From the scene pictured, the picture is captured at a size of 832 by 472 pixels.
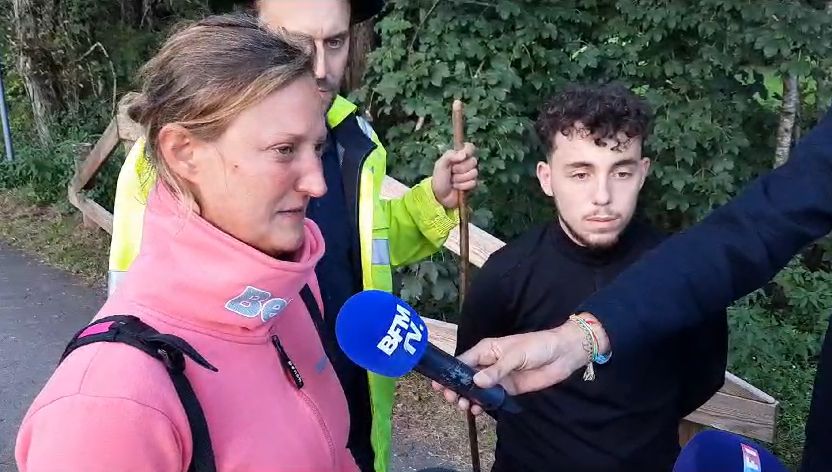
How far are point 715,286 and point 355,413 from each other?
1211 millimetres

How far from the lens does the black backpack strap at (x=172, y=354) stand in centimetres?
127

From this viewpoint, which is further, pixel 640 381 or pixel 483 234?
pixel 483 234

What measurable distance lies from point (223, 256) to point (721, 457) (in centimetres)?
99

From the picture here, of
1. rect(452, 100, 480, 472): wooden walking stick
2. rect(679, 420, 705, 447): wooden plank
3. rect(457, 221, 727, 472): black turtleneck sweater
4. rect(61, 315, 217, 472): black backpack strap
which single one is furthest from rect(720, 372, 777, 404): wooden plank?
rect(61, 315, 217, 472): black backpack strap

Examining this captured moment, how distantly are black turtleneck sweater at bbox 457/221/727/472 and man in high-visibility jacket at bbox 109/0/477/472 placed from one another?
0.32m

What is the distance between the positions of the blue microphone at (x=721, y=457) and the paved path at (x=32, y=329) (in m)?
2.74

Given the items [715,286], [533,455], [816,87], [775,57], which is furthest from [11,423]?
[816,87]

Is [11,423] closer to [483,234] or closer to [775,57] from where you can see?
[483,234]

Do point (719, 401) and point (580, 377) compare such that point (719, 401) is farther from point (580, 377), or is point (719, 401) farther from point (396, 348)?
point (396, 348)

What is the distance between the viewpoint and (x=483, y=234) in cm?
349

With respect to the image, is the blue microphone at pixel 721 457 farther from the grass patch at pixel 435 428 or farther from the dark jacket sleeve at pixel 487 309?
the grass patch at pixel 435 428

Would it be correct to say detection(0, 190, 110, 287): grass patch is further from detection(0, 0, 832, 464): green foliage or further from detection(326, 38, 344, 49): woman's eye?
detection(326, 38, 344, 49): woman's eye

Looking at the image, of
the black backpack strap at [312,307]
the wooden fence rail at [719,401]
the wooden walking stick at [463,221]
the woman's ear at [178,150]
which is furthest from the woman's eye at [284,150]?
the wooden walking stick at [463,221]

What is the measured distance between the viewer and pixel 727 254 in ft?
4.92
